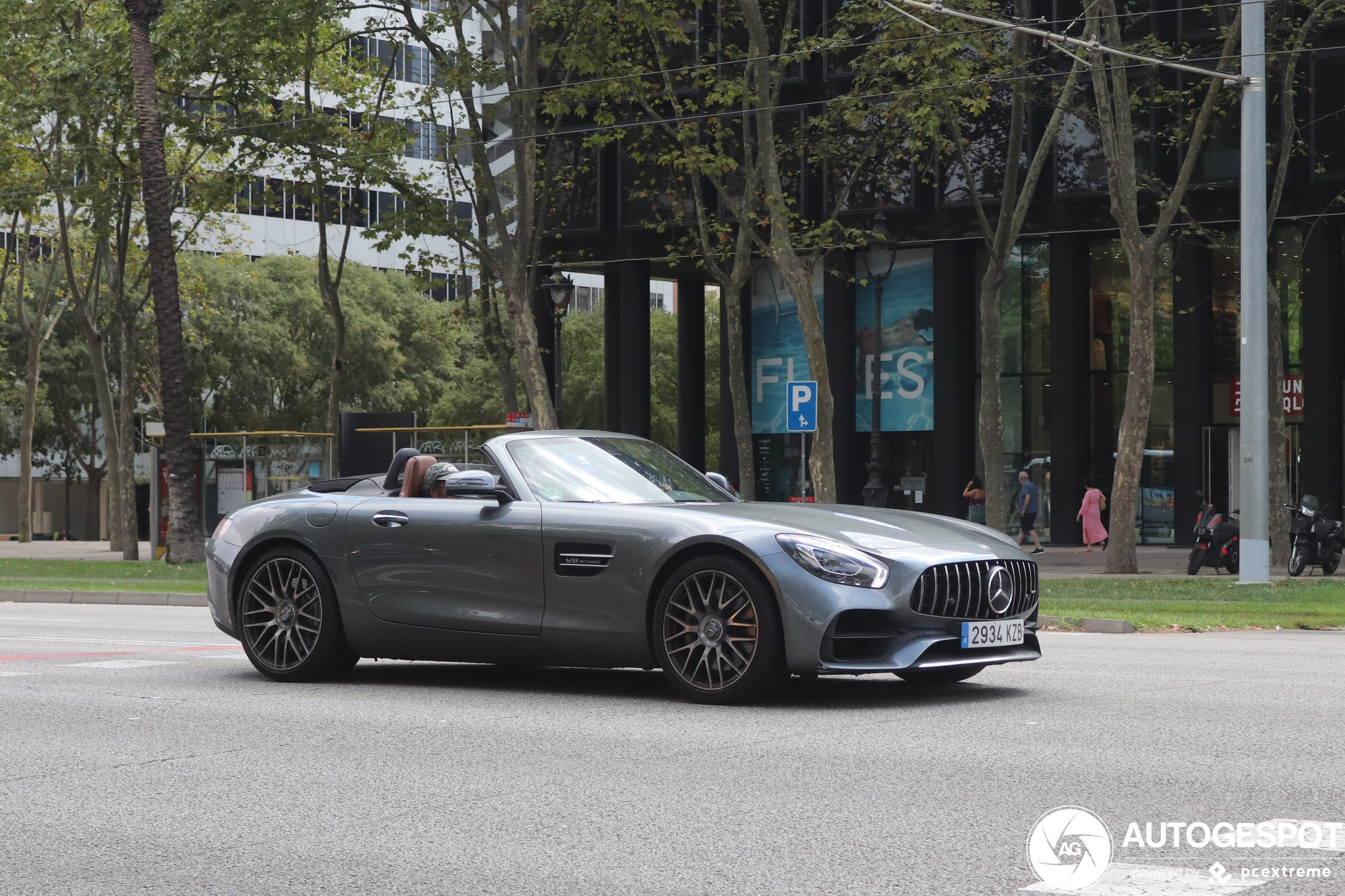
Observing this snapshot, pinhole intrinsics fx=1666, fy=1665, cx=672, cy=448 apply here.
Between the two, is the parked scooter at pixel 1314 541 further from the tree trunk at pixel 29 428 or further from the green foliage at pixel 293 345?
the green foliage at pixel 293 345

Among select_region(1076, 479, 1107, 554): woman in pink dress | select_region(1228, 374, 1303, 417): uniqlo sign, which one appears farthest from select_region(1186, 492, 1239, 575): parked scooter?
select_region(1228, 374, 1303, 417): uniqlo sign

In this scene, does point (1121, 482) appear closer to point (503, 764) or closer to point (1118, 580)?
point (1118, 580)

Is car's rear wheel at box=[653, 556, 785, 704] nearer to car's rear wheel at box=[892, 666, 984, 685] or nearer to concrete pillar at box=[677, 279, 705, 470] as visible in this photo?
car's rear wheel at box=[892, 666, 984, 685]

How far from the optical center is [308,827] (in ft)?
18.6

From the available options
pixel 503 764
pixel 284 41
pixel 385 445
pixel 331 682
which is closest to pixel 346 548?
pixel 331 682

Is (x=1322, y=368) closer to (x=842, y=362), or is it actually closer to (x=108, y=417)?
(x=842, y=362)

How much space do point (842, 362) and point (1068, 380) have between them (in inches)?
202

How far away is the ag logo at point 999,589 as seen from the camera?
845 cm

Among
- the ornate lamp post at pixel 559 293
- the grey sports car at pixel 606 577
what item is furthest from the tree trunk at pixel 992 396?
the grey sports car at pixel 606 577

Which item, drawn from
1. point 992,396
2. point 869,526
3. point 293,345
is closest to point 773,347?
point 992,396

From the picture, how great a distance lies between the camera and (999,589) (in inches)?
334

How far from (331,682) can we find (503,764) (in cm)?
342

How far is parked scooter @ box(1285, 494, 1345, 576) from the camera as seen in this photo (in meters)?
23.7

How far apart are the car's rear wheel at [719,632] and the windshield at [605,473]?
887mm
